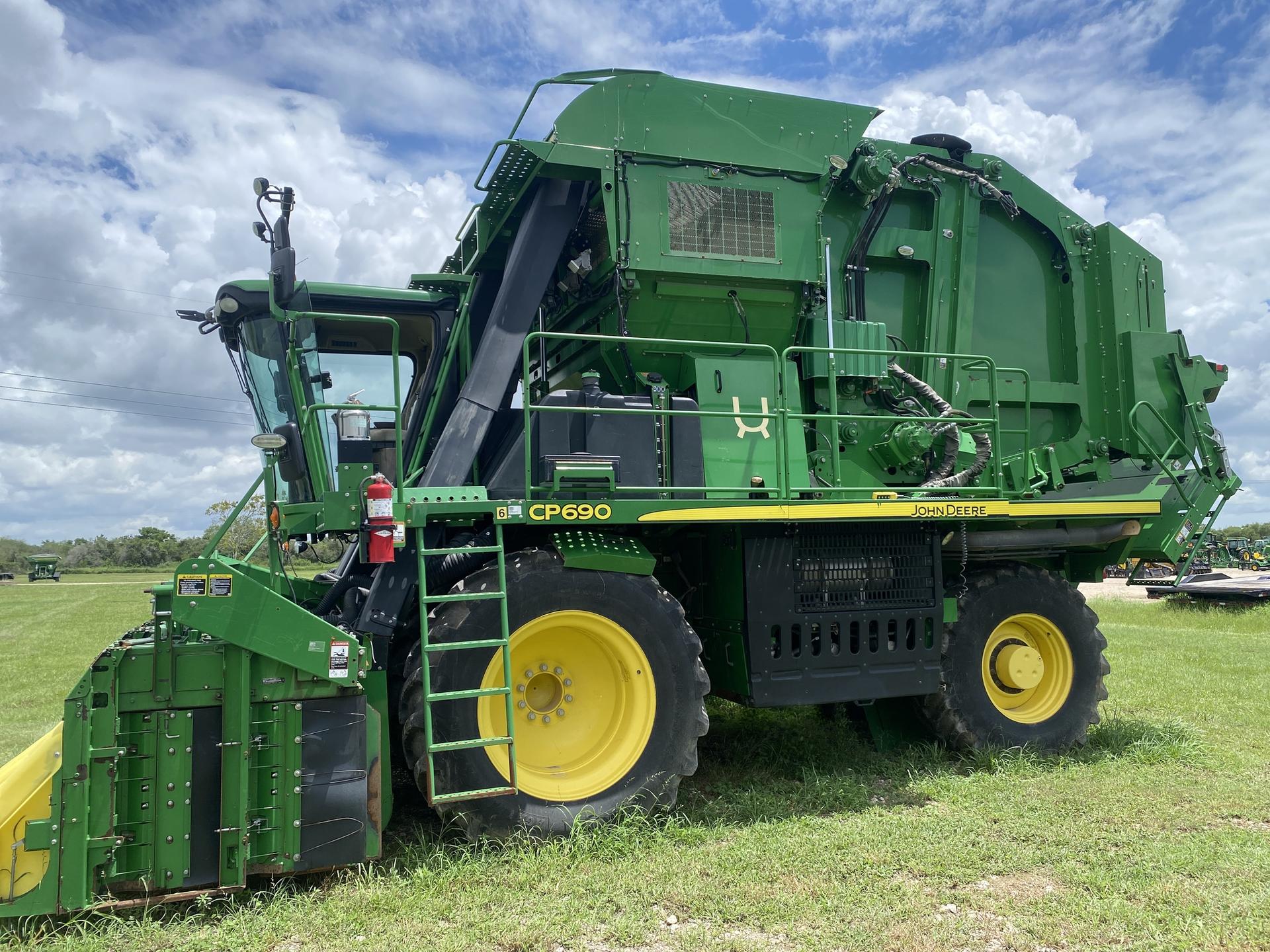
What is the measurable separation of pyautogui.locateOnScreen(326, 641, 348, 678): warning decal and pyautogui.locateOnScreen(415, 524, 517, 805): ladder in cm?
43

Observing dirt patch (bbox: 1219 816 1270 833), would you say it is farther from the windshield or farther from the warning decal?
the windshield

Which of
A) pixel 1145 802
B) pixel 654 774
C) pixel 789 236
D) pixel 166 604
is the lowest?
pixel 1145 802

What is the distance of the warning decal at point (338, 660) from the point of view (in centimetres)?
488

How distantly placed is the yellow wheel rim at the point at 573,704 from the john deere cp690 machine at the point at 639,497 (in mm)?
22

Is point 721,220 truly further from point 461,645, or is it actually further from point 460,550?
point 461,645

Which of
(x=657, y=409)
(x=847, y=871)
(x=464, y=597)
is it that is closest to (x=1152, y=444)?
(x=657, y=409)

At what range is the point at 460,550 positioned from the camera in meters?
5.35

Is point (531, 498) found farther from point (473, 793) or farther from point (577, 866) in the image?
point (577, 866)

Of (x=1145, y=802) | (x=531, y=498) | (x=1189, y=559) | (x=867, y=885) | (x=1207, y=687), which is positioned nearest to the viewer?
(x=867, y=885)

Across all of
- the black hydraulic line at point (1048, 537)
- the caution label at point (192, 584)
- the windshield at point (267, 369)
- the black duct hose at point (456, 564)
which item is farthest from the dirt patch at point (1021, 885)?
the windshield at point (267, 369)

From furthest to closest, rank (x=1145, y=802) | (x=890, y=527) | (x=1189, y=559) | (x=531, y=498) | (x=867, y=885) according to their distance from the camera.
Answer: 1. (x=1189, y=559)
2. (x=890, y=527)
3. (x=1145, y=802)
4. (x=531, y=498)
5. (x=867, y=885)

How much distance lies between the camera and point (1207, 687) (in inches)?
416

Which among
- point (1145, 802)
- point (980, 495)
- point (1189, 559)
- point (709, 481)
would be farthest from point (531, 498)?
point (1189, 559)

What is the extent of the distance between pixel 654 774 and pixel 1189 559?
17.3 feet
